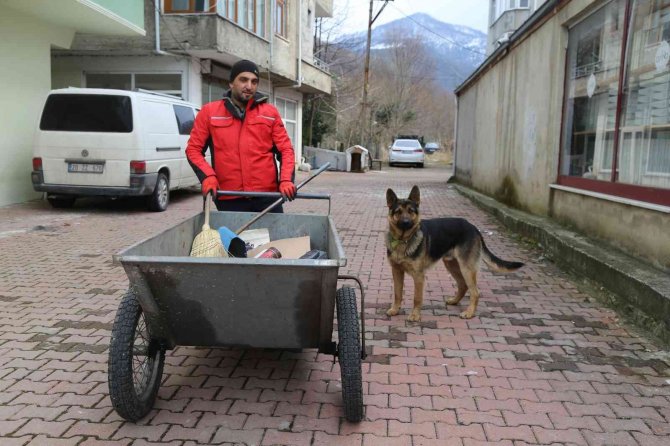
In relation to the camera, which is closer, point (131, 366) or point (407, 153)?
point (131, 366)

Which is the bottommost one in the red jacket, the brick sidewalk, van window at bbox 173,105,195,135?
the brick sidewalk

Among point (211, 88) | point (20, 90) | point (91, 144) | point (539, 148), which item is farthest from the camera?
point (211, 88)

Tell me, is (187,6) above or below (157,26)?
above

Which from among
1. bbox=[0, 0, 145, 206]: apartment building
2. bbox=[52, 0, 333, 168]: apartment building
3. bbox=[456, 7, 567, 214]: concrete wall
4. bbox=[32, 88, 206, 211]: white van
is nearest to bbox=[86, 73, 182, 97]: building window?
bbox=[52, 0, 333, 168]: apartment building

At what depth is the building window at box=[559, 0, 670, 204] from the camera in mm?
5633

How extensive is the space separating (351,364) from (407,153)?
31107 millimetres

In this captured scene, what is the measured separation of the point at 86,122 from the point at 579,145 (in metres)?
8.00

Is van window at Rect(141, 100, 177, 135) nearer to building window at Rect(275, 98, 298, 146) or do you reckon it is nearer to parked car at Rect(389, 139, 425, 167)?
building window at Rect(275, 98, 298, 146)

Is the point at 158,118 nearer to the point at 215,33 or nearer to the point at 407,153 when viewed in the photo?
the point at 215,33

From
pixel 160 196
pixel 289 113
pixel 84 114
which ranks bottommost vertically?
pixel 160 196

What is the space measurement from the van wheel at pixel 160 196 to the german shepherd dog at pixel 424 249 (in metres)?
7.30

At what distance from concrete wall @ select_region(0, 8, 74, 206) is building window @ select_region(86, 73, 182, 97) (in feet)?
14.8

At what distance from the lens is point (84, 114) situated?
10.0 metres

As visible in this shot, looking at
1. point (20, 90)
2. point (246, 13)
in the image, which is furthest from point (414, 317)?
point (246, 13)
